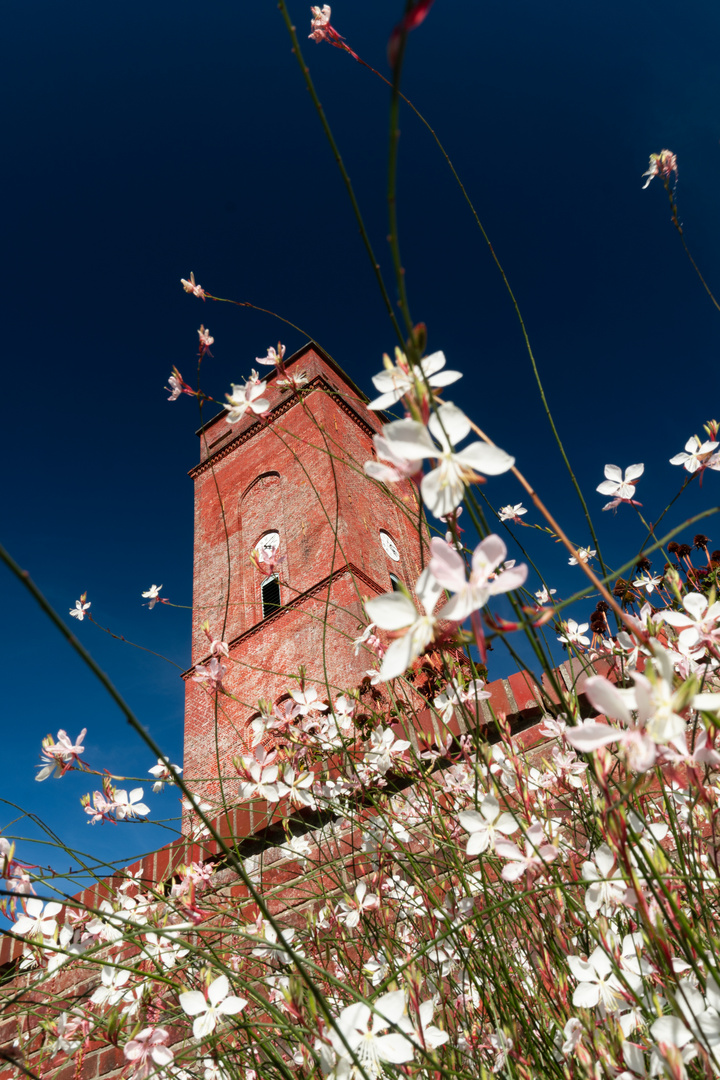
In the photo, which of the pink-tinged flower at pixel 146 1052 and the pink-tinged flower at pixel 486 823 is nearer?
the pink-tinged flower at pixel 486 823

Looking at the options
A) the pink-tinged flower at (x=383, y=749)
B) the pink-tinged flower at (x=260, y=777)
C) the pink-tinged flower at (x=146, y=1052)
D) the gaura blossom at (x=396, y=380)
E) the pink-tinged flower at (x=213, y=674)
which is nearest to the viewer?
the gaura blossom at (x=396, y=380)

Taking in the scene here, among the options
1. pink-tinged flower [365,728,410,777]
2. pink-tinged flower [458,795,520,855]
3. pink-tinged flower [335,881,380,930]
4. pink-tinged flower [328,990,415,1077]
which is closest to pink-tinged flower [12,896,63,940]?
pink-tinged flower [335,881,380,930]

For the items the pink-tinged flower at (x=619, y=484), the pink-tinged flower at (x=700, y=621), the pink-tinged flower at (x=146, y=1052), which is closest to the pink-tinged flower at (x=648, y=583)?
the pink-tinged flower at (x=619, y=484)

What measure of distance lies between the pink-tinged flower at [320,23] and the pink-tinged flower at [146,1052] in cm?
199

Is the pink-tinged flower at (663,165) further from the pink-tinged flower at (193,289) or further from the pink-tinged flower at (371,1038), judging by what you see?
the pink-tinged flower at (371,1038)

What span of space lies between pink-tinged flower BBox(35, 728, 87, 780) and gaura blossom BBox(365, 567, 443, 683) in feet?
3.93

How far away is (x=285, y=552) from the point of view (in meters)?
10.9

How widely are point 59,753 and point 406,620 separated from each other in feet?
4.08

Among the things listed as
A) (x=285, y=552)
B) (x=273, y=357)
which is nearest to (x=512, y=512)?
(x=273, y=357)

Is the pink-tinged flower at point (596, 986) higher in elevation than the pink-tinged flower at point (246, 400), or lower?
lower

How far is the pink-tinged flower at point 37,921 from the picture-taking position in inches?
49.4

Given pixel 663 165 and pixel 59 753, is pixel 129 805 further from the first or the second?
pixel 663 165

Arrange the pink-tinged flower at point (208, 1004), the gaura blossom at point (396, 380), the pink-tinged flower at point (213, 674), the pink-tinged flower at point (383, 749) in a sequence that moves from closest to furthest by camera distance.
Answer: the gaura blossom at point (396, 380)
the pink-tinged flower at point (208, 1004)
the pink-tinged flower at point (213, 674)
the pink-tinged flower at point (383, 749)

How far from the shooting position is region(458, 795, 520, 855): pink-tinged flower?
812 mm
